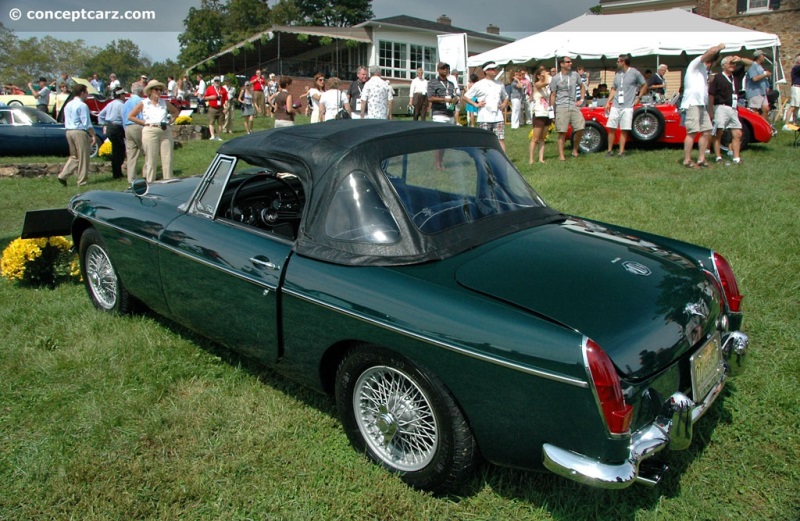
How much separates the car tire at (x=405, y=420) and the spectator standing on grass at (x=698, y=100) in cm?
858

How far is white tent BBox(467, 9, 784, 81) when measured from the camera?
49.2ft

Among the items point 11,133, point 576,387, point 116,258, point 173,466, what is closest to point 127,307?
point 116,258

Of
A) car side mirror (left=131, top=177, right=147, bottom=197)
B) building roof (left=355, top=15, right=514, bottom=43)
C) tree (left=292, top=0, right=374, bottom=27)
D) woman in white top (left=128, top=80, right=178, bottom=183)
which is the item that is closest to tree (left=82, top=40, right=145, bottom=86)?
tree (left=292, top=0, right=374, bottom=27)

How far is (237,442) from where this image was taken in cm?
321

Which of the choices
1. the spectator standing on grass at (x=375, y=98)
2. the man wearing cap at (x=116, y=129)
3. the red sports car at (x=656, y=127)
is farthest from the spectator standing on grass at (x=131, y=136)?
the red sports car at (x=656, y=127)

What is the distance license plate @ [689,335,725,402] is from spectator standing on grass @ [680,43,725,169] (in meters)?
7.77

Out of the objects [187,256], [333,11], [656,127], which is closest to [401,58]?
[656,127]

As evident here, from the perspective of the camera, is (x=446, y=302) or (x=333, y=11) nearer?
(x=446, y=302)

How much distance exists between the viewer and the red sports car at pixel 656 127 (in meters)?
11.8

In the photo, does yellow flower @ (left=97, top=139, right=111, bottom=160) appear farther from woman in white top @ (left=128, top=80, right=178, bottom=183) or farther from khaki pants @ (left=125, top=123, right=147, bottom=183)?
woman in white top @ (left=128, top=80, right=178, bottom=183)

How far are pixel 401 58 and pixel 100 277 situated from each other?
34544mm

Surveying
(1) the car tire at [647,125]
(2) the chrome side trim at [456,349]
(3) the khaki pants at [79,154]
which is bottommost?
(2) the chrome side trim at [456,349]

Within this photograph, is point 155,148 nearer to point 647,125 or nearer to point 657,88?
point 647,125

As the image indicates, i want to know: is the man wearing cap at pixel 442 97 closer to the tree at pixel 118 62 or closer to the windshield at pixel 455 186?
the windshield at pixel 455 186
